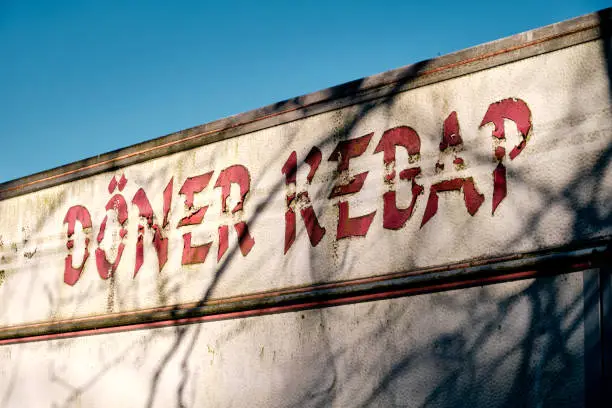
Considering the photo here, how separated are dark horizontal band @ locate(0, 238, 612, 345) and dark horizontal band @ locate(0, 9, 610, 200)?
131 centimetres

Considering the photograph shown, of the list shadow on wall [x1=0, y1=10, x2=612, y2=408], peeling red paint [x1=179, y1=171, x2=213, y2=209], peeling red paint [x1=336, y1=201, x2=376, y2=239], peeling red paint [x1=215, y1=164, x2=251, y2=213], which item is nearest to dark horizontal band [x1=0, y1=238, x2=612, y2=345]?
shadow on wall [x1=0, y1=10, x2=612, y2=408]

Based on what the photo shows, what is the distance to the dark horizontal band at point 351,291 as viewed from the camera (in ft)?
16.1

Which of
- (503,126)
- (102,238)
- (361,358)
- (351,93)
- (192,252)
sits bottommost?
(361,358)

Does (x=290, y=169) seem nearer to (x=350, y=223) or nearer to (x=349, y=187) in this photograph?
(x=349, y=187)

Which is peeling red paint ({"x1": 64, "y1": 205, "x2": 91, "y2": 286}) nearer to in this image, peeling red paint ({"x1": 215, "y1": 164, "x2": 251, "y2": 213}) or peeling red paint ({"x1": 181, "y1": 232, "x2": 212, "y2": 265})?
peeling red paint ({"x1": 181, "y1": 232, "x2": 212, "y2": 265})

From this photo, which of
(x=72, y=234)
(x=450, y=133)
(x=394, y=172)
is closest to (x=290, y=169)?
(x=394, y=172)

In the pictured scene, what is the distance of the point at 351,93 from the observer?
6.20 meters

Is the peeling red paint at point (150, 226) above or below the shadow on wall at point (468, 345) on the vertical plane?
above

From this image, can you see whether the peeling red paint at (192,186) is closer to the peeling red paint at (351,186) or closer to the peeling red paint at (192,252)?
the peeling red paint at (192,252)

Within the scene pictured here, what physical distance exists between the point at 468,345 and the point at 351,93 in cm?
207

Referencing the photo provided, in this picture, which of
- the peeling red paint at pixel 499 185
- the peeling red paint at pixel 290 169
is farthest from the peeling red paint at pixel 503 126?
the peeling red paint at pixel 290 169

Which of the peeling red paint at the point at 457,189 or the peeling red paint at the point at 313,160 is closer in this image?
the peeling red paint at the point at 457,189

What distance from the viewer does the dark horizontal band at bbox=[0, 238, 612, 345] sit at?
4.91m

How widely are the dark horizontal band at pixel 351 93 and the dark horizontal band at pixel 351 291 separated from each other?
1309 millimetres
